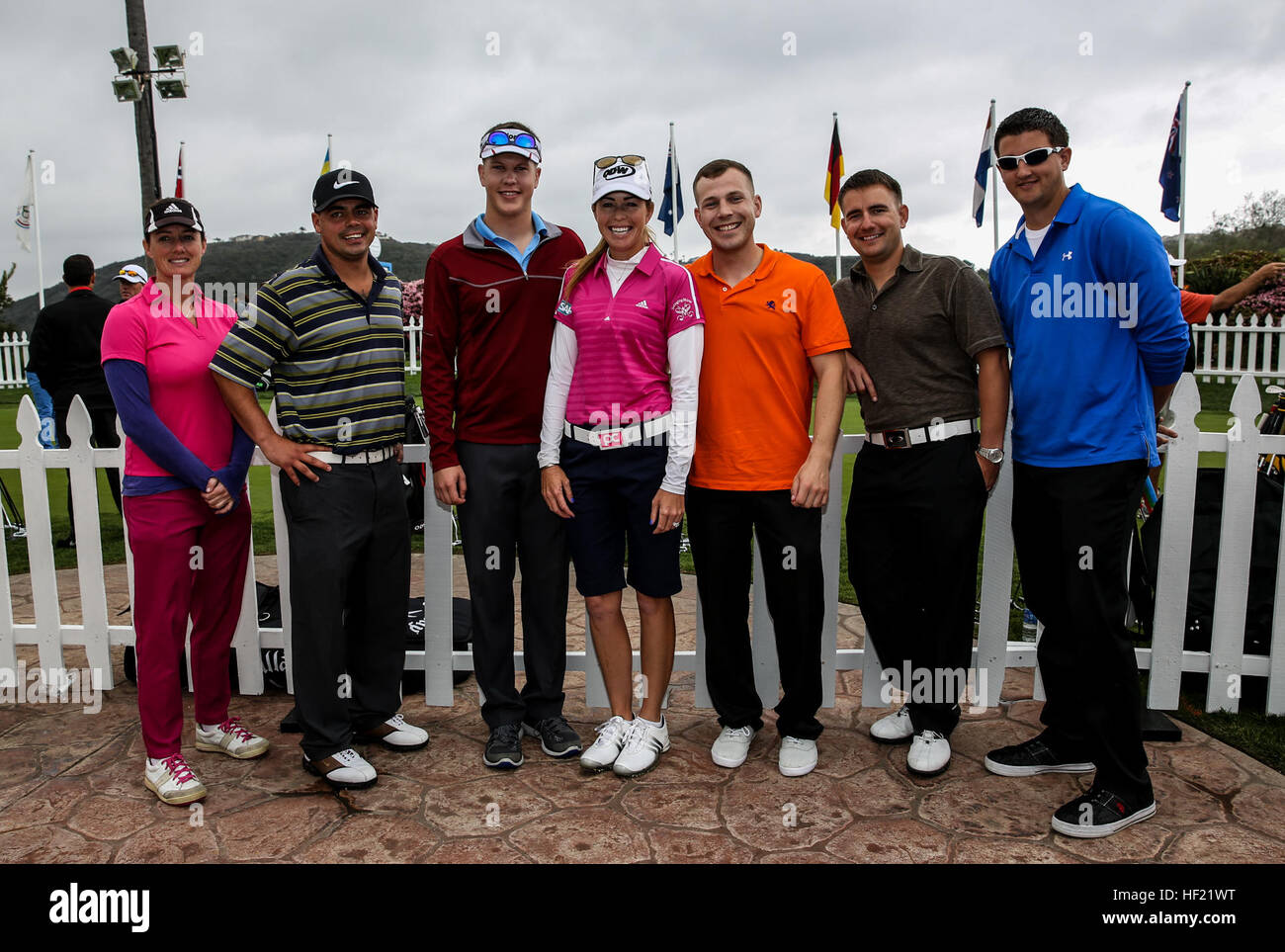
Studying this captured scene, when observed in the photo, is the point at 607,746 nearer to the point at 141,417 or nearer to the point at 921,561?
the point at 921,561

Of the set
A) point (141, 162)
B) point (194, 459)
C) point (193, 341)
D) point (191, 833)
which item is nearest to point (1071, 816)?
point (191, 833)

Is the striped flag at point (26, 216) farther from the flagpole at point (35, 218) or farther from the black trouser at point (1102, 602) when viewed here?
the black trouser at point (1102, 602)

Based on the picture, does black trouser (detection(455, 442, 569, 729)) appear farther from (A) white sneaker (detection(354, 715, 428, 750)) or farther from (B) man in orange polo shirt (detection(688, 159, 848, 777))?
(B) man in orange polo shirt (detection(688, 159, 848, 777))

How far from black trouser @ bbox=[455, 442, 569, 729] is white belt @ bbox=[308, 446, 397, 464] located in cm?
28

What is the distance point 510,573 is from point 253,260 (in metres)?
76.1

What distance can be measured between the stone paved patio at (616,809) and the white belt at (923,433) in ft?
4.36

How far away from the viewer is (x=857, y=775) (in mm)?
3436

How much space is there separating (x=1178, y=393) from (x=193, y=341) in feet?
13.5

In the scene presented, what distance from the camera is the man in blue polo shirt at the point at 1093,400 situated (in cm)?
297

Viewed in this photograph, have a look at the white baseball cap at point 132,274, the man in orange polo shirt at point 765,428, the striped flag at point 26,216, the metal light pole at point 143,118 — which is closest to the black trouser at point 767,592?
the man in orange polo shirt at point 765,428

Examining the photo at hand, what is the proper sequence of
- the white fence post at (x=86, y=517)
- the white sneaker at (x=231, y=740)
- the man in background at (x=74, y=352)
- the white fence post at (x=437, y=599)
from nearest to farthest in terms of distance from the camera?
the white sneaker at (x=231, y=740), the white fence post at (x=437, y=599), the white fence post at (x=86, y=517), the man in background at (x=74, y=352)

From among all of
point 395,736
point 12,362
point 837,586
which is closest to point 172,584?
point 395,736

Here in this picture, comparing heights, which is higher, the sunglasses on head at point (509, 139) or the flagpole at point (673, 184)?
the flagpole at point (673, 184)
